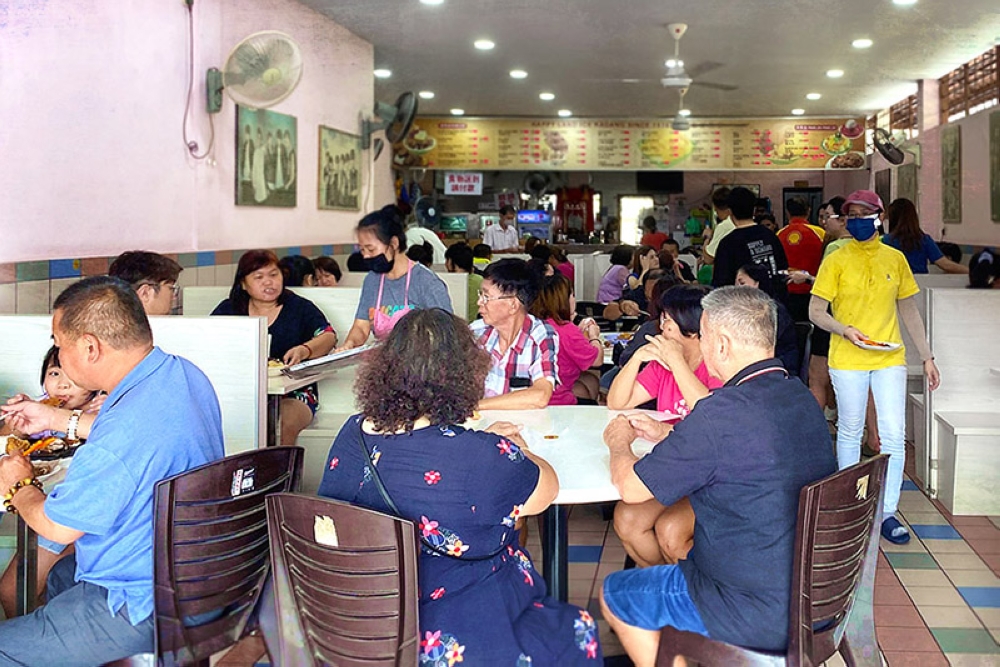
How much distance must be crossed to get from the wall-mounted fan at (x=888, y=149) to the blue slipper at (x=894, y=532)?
7.51m

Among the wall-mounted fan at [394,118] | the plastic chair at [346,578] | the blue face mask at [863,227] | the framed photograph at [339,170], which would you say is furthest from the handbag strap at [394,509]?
the wall-mounted fan at [394,118]

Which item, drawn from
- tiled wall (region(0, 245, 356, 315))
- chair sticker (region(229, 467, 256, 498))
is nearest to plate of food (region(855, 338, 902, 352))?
chair sticker (region(229, 467, 256, 498))

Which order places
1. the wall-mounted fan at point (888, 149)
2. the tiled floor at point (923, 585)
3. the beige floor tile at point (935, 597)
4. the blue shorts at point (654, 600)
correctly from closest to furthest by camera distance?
the blue shorts at point (654, 600) < the tiled floor at point (923, 585) < the beige floor tile at point (935, 597) < the wall-mounted fan at point (888, 149)

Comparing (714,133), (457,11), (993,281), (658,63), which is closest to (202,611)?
(993,281)

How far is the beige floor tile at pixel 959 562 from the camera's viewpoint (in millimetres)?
3957

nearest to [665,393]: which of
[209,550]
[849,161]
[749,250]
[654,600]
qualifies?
[654,600]

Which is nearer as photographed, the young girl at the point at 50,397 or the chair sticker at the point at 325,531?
the chair sticker at the point at 325,531

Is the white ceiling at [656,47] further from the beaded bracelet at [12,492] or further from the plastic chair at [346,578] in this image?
the plastic chair at [346,578]

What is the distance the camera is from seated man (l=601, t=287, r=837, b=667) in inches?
83.8

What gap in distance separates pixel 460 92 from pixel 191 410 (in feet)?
29.2

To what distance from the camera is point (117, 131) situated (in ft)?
15.1

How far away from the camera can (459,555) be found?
1928 mm

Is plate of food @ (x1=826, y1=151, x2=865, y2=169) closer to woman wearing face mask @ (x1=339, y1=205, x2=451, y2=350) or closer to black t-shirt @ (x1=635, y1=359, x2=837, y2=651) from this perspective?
woman wearing face mask @ (x1=339, y1=205, x2=451, y2=350)

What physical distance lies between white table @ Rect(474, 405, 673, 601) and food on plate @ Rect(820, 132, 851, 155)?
34.0 feet
